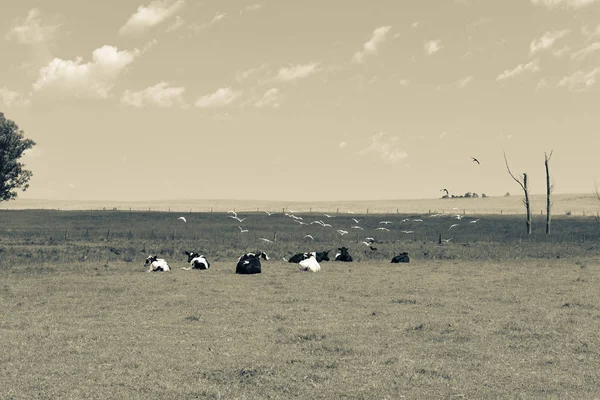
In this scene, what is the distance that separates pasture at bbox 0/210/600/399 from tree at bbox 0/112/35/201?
1603 inches

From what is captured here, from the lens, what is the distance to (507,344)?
14.3 meters

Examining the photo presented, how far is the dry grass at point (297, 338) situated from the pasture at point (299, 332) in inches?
2.1

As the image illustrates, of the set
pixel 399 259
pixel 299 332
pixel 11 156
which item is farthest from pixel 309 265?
pixel 11 156

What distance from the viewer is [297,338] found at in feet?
48.0

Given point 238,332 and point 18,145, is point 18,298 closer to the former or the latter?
point 238,332

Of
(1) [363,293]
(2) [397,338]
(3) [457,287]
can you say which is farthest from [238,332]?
(3) [457,287]

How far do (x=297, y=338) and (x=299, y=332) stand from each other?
25.6 inches

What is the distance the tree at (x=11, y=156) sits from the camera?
66.5 m

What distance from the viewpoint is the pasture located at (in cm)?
1104

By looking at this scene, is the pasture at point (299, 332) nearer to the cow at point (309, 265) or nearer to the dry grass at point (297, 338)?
the dry grass at point (297, 338)

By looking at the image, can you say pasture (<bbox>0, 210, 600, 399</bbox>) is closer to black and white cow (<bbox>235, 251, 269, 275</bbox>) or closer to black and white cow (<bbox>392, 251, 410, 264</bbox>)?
black and white cow (<bbox>235, 251, 269, 275</bbox>)

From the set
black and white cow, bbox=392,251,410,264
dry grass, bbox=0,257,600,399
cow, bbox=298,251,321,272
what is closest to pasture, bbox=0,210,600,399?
dry grass, bbox=0,257,600,399

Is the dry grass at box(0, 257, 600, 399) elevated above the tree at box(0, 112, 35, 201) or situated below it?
below

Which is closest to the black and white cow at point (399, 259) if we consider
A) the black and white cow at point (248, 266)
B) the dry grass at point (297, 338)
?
the dry grass at point (297, 338)
